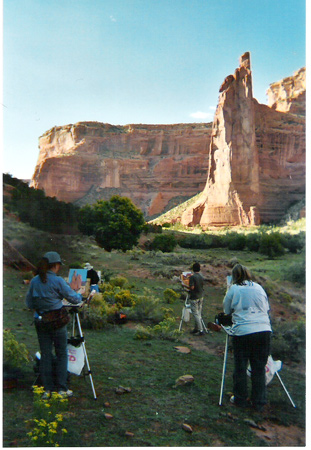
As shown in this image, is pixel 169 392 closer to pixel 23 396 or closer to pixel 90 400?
pixel 90 400

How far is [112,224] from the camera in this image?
9977 mm

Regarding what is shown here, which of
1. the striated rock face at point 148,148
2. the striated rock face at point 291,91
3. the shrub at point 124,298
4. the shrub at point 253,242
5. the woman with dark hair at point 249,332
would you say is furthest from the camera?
the striated rock face at point 148,148

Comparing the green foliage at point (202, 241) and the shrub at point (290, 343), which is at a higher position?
the green foliage at point (202, 241)

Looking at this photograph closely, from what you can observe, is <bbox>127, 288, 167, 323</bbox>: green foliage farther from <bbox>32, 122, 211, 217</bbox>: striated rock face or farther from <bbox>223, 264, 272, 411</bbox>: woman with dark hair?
<bbox>32, 122, 211, 217</bbox>: striated rock face

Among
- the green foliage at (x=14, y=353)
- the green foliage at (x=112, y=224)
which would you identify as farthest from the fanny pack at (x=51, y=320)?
the green foliage at (x=112, y=224)

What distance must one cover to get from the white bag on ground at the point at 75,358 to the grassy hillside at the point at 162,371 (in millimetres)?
293

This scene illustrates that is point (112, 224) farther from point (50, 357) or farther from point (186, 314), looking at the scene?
point (50, 357)

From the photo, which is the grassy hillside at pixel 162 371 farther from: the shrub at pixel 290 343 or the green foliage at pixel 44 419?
the green foliage at pixel 44 419

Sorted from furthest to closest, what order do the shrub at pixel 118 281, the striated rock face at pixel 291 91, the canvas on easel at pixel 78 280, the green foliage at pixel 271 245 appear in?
the striated rock face at pixel 291 91, the shrub at pixel 118 281, the green foliage at pixel 271 245, the canvas on easel at pixel 78 280

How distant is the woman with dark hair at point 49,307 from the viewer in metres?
3.51

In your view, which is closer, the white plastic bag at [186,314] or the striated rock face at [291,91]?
the white plastic bag at [186,314]

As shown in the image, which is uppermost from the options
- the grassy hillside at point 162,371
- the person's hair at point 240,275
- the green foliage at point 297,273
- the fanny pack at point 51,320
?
the person's hair at point 240,275

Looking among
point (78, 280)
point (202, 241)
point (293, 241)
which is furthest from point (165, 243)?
point (78, 280)

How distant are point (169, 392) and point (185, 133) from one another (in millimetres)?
67318
